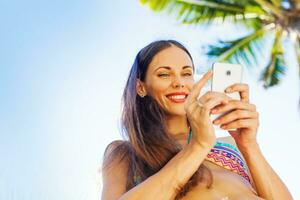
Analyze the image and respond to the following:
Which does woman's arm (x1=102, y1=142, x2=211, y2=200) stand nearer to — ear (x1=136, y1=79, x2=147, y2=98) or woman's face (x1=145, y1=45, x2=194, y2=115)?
woman's face (x1=145, y1=45, x2=194, y2=115)

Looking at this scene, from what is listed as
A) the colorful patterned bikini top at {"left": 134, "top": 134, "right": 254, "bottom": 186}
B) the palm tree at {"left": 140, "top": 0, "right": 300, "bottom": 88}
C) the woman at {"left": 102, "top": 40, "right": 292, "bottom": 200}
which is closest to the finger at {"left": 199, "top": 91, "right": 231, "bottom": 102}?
the woman at {"left": 102, "top": 40, "right": 292, "bottom": 200}

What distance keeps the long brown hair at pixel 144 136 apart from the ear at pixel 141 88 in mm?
17

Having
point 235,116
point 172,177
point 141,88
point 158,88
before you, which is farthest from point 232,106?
point 141,88

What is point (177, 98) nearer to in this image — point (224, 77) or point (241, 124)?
point (224, 77)

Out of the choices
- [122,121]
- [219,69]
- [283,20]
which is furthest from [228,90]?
[283,20]

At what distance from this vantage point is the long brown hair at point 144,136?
8.74 feet

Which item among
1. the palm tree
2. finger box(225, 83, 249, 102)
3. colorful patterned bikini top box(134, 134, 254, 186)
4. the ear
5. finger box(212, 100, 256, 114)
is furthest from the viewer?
the palm tree

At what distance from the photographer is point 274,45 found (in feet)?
43.5

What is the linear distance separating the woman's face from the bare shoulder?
1.06ft

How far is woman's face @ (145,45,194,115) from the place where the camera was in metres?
2.95

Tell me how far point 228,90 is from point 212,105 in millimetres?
313

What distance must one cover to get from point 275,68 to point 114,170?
1085 centimetres

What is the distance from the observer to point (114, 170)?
271 cm

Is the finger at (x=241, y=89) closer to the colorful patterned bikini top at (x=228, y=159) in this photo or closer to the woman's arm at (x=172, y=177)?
the woman's arm at (x=172, y=177)
